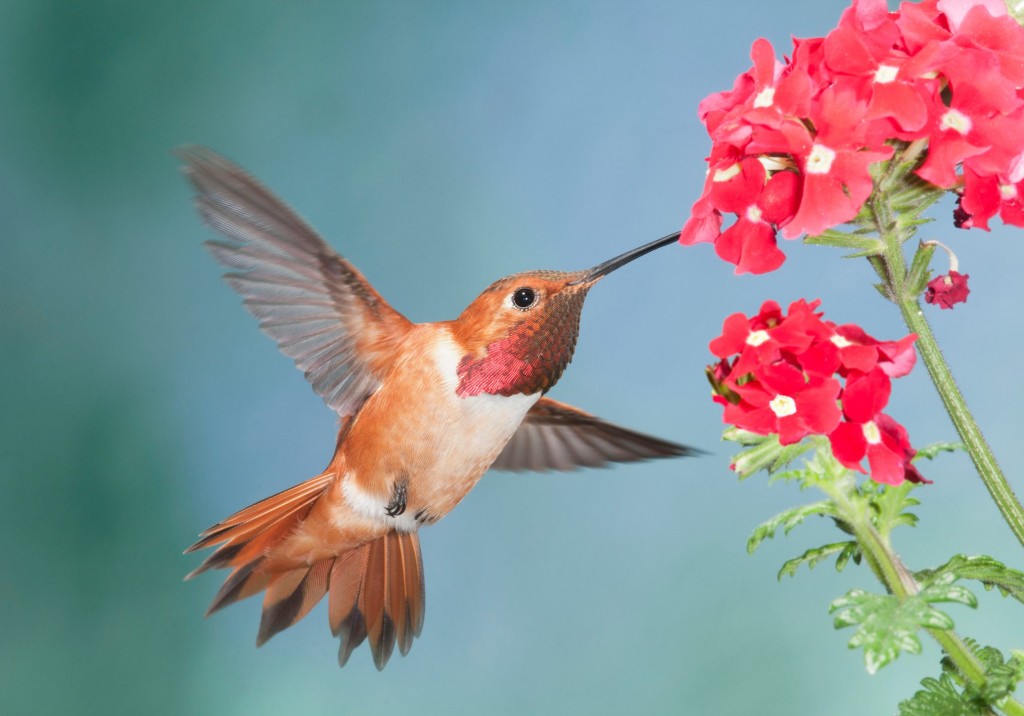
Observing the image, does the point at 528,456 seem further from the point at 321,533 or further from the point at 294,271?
the point at 294,271

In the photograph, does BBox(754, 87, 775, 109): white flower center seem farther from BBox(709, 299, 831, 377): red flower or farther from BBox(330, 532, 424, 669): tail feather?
BBox(330, 532, 424, 669): tail feather

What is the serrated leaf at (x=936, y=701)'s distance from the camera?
1.20 m

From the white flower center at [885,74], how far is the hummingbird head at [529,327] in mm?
459

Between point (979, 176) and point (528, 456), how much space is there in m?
1.04

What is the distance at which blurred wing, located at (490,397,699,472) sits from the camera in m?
1.67

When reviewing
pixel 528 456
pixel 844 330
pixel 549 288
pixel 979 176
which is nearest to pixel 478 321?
pixel 549 288

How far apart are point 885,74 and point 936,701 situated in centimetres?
81

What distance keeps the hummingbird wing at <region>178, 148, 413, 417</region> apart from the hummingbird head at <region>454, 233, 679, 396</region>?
26 centimetres

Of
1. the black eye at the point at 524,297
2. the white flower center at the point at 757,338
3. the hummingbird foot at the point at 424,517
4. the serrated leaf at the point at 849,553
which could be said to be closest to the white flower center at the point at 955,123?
the white flower center at the point at 757,338

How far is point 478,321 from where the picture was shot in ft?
4.77

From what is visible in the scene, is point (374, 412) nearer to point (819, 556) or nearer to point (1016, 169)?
point (819, 556)

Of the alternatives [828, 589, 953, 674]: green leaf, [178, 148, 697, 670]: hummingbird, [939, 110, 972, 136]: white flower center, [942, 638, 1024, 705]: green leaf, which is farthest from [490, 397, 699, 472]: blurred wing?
[939, 110, 972, 136]: white flower center

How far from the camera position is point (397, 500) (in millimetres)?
1634

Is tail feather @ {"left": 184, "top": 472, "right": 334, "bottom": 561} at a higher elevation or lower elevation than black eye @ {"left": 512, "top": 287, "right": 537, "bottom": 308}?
lower
